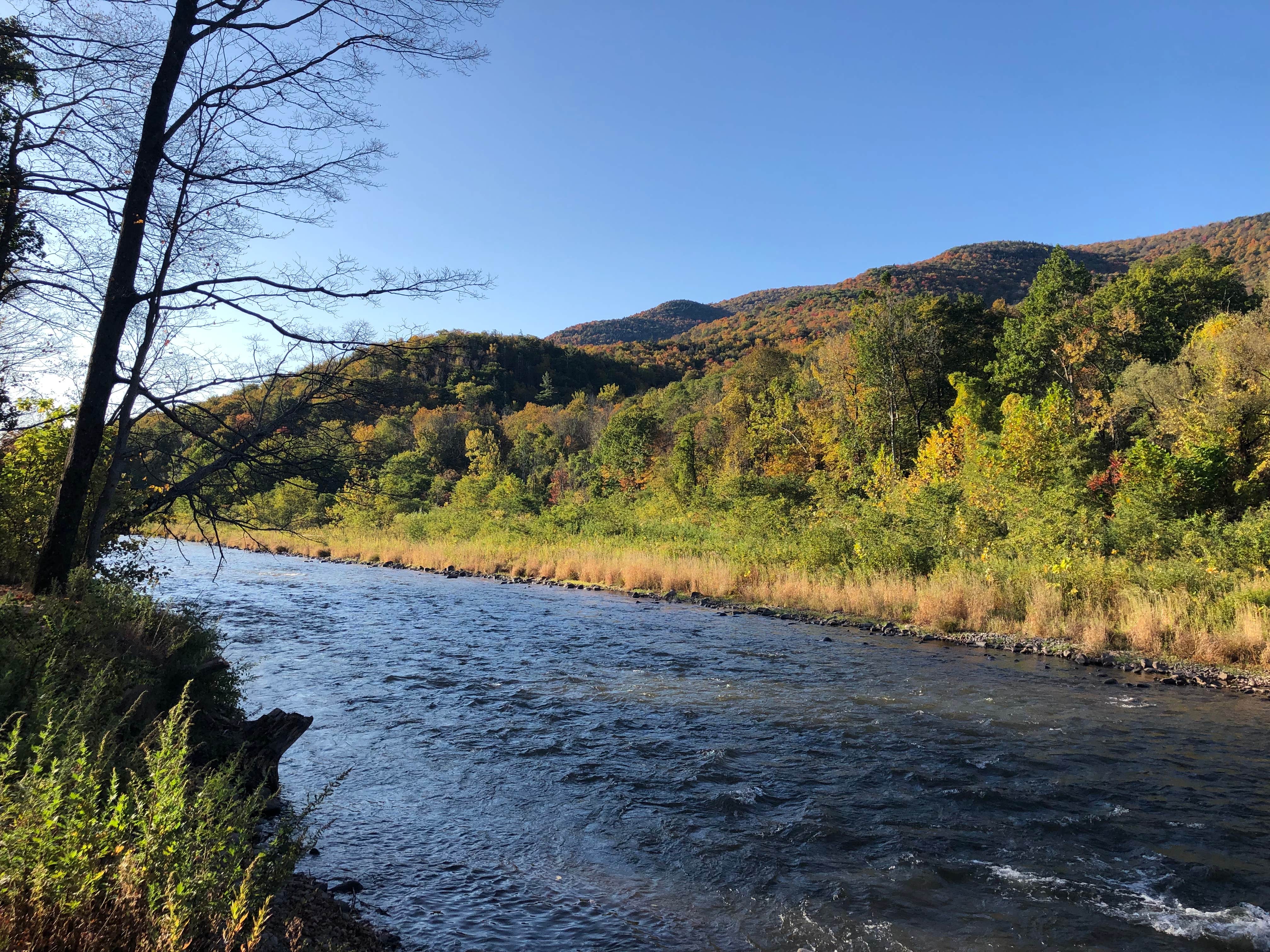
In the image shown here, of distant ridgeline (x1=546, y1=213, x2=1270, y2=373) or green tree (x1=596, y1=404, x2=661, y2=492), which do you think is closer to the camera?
green tree (x1=596, y1=404, x2=661, y2=492)

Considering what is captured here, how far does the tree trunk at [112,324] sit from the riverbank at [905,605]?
170 cm

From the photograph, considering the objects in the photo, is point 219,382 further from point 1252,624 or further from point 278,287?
point 1252,624

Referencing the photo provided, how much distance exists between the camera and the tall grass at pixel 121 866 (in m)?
2.27

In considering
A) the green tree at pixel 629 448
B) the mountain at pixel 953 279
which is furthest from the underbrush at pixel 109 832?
the mountain at pixel 953 279

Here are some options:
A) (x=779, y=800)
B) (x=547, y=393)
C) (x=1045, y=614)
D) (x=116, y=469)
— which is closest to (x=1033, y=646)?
(x=1045, y=614)

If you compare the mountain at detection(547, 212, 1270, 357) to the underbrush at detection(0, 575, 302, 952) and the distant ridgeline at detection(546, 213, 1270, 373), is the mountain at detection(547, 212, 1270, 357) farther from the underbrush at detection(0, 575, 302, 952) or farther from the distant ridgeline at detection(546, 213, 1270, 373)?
the underbrush at detection(0, 575, 302, 952)

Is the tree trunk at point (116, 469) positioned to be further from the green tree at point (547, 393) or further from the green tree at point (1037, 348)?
the green tree at point (547, 393)

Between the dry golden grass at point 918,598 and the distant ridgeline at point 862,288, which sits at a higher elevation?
the distant ridgeline at point 862,288

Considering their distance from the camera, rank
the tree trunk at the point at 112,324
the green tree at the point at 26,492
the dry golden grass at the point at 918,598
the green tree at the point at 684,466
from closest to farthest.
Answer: the tree trunk at the point at 112,324
the green tree at the point at 26,492
the dry golden grass at the point at 918,598
the green tree at the point at 684,466

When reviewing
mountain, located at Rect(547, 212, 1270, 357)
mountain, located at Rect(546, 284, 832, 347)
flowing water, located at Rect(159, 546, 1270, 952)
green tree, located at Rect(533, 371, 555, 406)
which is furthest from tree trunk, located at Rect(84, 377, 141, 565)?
mountain, located at Rect(546, 284, 832, 347)

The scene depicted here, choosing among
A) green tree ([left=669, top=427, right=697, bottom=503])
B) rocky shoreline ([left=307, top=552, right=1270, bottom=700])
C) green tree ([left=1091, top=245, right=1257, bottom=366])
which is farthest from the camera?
green tree ([left=669, top=427, right=697, bottom=503])

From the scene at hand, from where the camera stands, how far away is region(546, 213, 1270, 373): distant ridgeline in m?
70.9

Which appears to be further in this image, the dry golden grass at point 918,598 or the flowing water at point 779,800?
the dry golden grass at point 918,598

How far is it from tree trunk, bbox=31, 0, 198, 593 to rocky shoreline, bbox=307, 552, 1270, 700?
1427 cm
